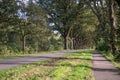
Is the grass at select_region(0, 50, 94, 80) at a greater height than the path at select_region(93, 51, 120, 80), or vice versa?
the grass at select_region(0, 50, 94, 80)

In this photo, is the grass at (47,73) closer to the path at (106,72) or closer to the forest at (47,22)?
the path at (106,72)

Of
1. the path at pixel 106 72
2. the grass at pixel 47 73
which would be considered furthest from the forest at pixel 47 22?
the grass at pixel 47 73

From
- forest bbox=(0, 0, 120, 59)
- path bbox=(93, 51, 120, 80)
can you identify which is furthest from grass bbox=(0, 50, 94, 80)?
forest bbox=(0, 0, 120, 59)

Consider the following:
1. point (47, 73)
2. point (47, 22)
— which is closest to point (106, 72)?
point (47, 73)

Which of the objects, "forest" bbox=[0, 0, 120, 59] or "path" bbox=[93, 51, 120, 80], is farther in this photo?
"forest" bbox=[0, 0, 120, 59]

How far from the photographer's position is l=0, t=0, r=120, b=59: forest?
39.4m

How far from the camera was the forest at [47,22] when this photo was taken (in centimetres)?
3938

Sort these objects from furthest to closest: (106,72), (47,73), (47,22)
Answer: (47,22) → (106,72) → (47,73)

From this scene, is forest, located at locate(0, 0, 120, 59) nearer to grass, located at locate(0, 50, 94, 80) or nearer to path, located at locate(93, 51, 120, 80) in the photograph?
path, located at locate(93, 51, 120, 80)

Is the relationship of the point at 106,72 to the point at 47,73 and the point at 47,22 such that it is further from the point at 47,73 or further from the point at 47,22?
the point at 47,22

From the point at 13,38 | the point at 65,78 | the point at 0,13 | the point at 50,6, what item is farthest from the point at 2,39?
the point at 65,78

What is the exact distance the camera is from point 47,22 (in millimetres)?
65250

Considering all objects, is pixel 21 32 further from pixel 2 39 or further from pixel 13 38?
pixel 13 38

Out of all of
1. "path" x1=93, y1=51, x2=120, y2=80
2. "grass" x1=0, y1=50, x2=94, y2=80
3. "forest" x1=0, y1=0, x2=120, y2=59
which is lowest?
"path" x1=93, y1=51, x2=120, y2=80
